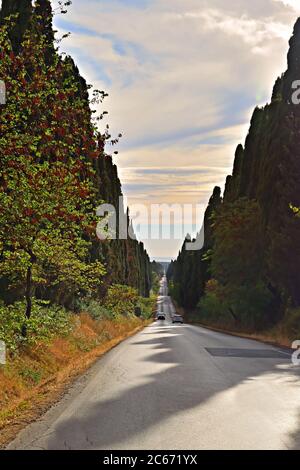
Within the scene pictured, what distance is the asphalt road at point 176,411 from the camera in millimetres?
6090

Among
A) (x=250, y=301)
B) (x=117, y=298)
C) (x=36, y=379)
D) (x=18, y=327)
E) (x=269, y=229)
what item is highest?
(x=269, y=229)

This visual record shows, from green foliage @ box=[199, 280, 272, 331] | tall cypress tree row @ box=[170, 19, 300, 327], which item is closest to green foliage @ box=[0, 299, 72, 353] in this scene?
tall cypress tree row @ box=[170, 19, 300, 327]

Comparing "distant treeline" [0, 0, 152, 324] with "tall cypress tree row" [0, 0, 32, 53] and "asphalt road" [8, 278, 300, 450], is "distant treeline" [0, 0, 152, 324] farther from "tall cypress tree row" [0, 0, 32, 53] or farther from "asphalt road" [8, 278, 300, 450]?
"tall cypress tree row" [0, 0, 32, 53]

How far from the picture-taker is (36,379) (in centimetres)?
1201

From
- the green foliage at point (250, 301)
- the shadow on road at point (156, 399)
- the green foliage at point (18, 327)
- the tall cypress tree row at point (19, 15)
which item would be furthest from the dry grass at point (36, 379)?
the green foliage at point (250, 301)

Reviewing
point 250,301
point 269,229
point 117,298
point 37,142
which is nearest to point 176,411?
point 37,142

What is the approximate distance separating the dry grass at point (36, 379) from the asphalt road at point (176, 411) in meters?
0.32

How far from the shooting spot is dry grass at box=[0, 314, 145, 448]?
7.90 metres

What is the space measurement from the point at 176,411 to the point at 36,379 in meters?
5.27

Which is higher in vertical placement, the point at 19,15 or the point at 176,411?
the point at 19,15

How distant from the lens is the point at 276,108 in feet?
125

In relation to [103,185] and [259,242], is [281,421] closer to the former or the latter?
[259,242]

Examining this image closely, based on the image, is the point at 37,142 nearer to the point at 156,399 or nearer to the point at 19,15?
the point at 156,399
